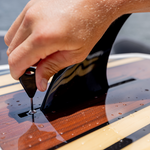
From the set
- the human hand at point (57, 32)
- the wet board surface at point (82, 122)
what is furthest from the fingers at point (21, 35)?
the wet board surface at point (82, 122)

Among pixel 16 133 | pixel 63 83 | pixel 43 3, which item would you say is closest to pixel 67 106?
pixel 63 83

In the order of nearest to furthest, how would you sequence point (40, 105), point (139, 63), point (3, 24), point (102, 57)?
1. point (40, 105)
2. point (102, 57)
3. point (139, 63)
4. point (3, 24)

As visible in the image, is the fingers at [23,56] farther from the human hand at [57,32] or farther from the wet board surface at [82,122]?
the wet board surface at [82,122]

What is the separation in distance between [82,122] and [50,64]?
21cm

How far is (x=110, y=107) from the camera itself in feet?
2.27

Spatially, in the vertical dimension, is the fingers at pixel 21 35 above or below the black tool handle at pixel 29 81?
above

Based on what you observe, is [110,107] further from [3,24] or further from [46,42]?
[3,24]

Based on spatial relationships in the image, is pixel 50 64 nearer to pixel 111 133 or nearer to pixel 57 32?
pixel 57 32

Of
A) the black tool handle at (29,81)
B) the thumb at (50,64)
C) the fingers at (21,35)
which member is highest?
the fingers at (21,35)

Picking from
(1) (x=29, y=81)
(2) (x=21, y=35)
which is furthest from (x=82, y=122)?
(2) (x=21, y=35)

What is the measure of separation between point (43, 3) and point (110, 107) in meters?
0.42

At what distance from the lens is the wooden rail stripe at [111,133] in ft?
1.63

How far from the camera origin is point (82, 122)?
0.60m

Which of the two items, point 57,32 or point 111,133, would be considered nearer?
point 57,32
